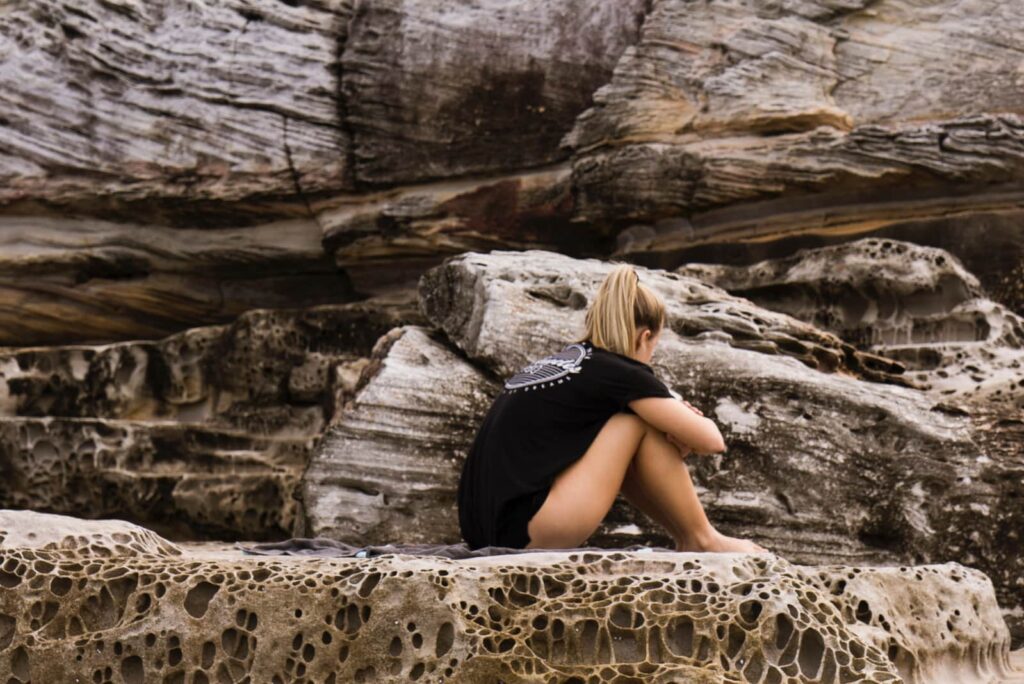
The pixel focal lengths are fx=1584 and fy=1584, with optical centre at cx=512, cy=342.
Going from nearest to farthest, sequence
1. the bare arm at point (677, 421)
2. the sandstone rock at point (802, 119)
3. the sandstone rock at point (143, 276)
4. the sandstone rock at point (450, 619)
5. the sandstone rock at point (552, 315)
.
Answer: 1. the sandstone rock at point (450, 619)
2. the bare arm at point (677, 421)
3. the sandstone rock at point (552, 315)
4. the sandstone rock at point (802, 119)
5. the sandstone rock at point (143, 276)

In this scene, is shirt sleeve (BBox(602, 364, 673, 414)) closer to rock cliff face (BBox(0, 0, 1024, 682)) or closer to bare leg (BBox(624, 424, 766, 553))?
bare leg (BBox(624, 424, 766, 553))

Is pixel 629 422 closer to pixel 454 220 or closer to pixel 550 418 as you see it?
pixel 550 418

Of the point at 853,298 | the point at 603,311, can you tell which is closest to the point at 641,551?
the point at 603,311

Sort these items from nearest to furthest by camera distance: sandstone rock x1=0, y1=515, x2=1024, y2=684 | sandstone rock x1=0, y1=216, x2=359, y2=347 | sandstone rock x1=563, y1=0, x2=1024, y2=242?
1. sandstone rock x1=0, y1=515, x2=1024, y2=684
2. sandstone rock x1=563, y1=0, x2=1024, y2=242
3. sandstone rock x1=0, y1=216, x2=359, y2=347

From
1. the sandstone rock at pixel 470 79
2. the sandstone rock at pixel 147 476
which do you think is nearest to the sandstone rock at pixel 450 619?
the sandstone rock at pixel 147 476

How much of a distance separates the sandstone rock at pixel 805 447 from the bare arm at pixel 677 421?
144 centimetres

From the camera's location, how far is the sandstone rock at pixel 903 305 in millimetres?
6734

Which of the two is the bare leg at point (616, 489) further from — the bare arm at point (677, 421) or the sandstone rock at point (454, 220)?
the sandstone rock at point (454, 220)

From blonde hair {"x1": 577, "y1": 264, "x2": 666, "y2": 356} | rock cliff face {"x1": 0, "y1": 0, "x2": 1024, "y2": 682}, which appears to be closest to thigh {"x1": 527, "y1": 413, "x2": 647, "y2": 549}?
blonde hair {"x1": 577, "y1": 264, "x2": 666, "y2": 356}

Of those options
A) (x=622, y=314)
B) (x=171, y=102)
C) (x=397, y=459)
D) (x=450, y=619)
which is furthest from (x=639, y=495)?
(x=171, y=102)

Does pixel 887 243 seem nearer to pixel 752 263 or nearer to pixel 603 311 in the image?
pixel 752 263

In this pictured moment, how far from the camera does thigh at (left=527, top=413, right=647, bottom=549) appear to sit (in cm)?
456

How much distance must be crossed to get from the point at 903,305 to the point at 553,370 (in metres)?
3.11

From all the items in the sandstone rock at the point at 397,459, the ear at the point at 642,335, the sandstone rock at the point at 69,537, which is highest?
the ear at the point at 642,335
